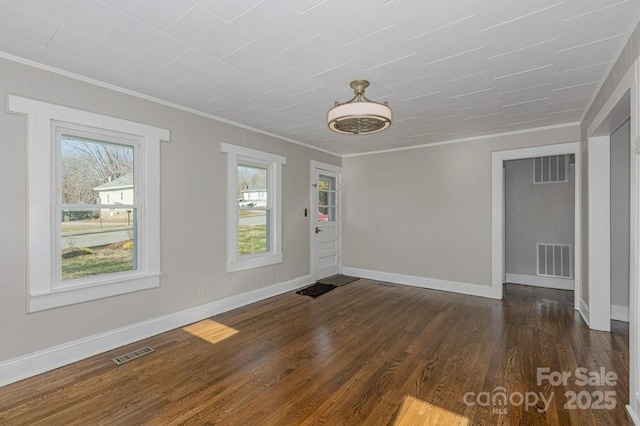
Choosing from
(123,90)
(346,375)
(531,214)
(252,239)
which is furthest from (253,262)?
(531,214)

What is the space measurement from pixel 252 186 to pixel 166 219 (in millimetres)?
1384

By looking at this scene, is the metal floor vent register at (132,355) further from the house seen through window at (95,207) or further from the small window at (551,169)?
the small window at (551,169)

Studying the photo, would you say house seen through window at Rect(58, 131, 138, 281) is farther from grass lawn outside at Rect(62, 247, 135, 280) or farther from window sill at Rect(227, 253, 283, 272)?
window sill at Rect(227, 253, 283, 272)

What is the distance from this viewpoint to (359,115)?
2400 millimetres

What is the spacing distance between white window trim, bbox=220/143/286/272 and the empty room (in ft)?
0.11

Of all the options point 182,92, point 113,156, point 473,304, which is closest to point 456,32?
point 182,92

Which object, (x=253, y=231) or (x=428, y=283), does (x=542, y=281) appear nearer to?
(x=428, y=283)

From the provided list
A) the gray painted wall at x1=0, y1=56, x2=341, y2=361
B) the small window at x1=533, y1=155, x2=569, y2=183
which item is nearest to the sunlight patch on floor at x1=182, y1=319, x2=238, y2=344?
the gray painted wall at x1=0, y1=56, x2=341, y2=361

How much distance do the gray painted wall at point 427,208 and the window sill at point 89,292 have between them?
12.4 feet

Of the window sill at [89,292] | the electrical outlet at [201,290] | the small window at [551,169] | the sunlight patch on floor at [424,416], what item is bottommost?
the sunlight patch on floor at [424,416]

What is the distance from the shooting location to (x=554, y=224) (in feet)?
16.8

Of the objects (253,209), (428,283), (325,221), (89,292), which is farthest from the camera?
(325,221)

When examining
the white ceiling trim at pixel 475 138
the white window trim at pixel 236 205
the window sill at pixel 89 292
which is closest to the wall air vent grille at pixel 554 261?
Result: the white ceiling trim at pixel 475 138

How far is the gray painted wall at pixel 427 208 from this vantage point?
459 centimetres
